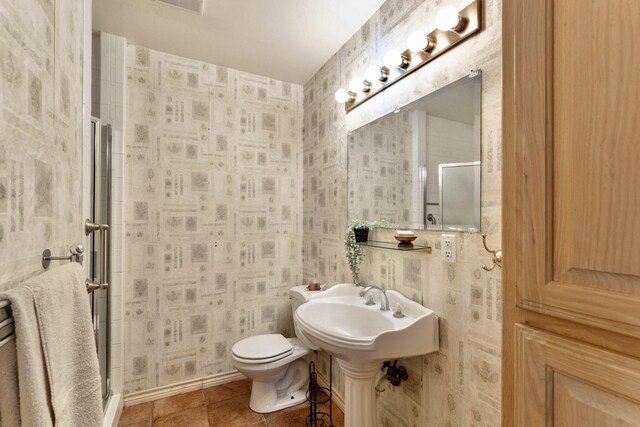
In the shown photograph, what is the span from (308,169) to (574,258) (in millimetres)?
2165

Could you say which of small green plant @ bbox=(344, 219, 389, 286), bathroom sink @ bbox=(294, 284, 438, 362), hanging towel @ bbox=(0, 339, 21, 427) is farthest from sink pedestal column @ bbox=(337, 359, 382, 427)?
hanging towel @ bbox=(0, 339, 21, 427)

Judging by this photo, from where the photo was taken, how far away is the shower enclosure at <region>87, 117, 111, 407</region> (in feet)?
5.96

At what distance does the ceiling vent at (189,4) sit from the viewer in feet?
5.53

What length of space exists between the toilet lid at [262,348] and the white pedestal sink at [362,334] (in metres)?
0.51

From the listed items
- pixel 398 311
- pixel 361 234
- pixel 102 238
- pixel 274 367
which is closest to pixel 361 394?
pixel 398 311

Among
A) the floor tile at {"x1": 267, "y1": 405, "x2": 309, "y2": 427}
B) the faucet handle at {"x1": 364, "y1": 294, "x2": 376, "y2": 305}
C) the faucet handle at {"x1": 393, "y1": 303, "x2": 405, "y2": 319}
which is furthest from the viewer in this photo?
the floor tile at {"x1": 267, "y1": 405, "x2": 309, "y2": 427}

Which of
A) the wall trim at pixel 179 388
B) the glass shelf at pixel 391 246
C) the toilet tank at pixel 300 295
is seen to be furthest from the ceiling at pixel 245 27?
the wall trim at pixel 179 388

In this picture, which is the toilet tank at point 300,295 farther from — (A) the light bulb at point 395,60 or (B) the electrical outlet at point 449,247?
(A) the light bulb at point 395,60

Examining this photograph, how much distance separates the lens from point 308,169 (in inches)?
101

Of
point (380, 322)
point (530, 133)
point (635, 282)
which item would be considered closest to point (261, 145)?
point (380, 322)

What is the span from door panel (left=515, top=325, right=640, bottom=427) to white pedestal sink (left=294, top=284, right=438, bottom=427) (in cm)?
61

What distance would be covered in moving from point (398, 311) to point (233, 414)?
4.51 ft

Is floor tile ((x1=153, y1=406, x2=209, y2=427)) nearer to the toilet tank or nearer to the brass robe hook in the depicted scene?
the toilet tank

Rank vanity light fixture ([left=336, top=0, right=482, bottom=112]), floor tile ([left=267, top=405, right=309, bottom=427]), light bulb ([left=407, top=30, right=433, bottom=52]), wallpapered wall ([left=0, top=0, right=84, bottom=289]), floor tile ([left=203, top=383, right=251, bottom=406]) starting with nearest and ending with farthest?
wallpapered wall ([left=0, top=0, right=84, bottom=289]) < vanity light fixture ([left=336, top=0, right=482, bottom=112]) < light bulb ([left=407, top=30, right=433, bottom=52]) < floor tile ([left=267, top=405, right=309, bottom=427]) < floor tile ([left=203, top=383, right=251, bottom=406])
